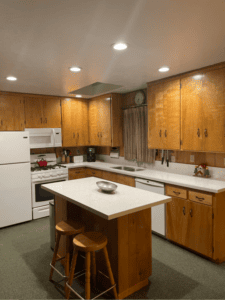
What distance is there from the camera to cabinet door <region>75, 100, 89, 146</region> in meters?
5.14

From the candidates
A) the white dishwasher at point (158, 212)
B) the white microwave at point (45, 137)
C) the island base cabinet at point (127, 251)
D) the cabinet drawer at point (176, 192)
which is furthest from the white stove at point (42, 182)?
the cabinet drawer at point (176, 192)

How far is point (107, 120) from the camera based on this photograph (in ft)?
15.5

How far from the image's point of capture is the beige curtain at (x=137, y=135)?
419 cm

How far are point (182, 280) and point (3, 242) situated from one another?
2.53m

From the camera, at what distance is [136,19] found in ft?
5.32

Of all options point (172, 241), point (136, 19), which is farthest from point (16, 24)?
point (172, 241)

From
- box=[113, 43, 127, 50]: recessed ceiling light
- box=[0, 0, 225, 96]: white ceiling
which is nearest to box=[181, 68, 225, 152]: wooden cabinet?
box=[0, 0, 225, 96]: white ceiling

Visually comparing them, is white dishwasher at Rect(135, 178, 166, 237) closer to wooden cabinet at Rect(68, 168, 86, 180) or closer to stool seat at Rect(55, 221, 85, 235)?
stool seat at Rect(55, 221, 85, 235)

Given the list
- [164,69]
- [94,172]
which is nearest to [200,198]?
[164,69]

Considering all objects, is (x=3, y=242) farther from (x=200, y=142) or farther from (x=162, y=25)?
(x=162, y=25)

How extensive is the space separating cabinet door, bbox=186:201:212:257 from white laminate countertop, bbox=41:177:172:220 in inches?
31.4

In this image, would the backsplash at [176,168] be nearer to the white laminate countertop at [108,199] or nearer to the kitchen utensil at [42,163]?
the white laminate countertop at [108,199]

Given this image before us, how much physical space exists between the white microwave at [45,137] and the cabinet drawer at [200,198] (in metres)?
2.96

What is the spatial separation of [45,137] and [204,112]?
309 centimetres
